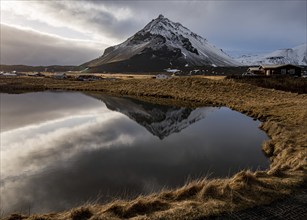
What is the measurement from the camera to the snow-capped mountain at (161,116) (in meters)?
37.9

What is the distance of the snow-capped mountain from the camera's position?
37925 millimetres

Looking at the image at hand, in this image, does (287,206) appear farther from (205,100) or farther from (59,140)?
(205,100)

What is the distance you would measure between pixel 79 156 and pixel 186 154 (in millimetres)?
7785

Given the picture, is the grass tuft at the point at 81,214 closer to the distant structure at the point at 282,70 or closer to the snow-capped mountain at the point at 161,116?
the snow-capped mountain at the point at 161,116

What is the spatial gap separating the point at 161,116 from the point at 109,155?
24.8 m

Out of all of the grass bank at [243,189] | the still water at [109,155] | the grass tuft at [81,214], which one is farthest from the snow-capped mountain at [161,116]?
the grass tuft at [81,214]

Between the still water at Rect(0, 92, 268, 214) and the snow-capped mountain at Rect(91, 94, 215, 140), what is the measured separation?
22cm

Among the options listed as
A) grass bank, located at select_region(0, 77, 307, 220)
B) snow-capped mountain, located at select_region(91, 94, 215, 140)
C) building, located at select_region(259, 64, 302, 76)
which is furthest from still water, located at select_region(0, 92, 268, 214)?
building, located at select_region(259, 64, 302, 76)

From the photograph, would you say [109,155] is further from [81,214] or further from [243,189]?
[81,214]

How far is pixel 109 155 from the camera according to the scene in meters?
24.0

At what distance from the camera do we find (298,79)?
74.9 metres

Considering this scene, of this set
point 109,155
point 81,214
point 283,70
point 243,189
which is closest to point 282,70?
point 283,70

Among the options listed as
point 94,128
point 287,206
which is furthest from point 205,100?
point 287,206

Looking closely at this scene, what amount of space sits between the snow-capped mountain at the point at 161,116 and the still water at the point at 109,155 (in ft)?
0.73
